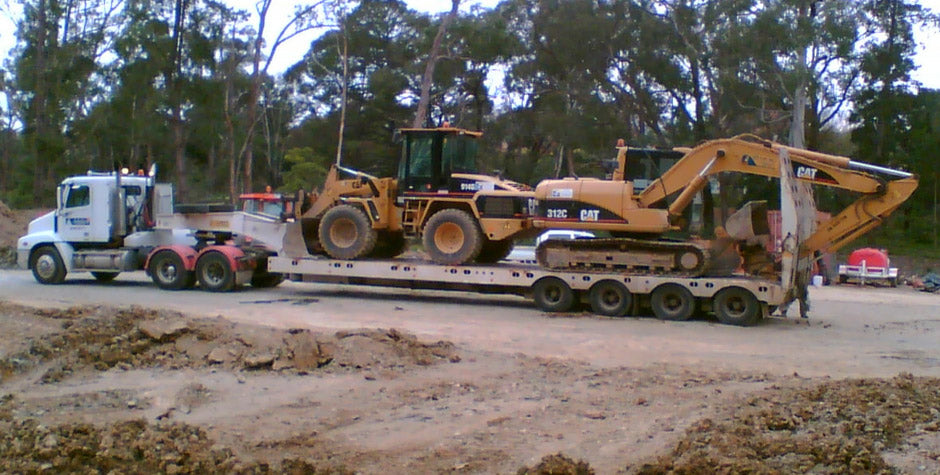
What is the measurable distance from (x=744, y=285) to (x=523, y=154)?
31874 mm

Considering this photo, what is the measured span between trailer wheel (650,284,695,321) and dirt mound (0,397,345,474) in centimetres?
1039

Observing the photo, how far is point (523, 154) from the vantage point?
1857 inches

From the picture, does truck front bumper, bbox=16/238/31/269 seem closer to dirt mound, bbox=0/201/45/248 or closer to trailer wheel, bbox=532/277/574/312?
dirt mound, bbox=0/201/45/248

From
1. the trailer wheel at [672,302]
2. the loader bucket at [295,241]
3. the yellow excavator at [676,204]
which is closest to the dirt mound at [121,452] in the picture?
the trailer wheel at [672,302]

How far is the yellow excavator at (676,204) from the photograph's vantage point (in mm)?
15656

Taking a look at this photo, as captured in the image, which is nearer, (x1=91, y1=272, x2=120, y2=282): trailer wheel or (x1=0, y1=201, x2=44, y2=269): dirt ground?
(x1=91, y1=272, x2=120, y2=282): trailer wheel

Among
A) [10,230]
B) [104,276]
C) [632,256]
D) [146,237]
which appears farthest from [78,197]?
[10,230]

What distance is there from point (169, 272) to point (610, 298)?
9.73m

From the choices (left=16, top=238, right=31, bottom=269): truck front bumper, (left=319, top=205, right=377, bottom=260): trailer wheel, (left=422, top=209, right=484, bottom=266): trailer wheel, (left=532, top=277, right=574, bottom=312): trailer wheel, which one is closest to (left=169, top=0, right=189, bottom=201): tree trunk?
(left=16, top=238, right=31, bottom=269): truck front bumper

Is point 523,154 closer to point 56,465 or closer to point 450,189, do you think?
point 450,189

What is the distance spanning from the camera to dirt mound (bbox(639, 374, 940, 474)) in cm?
664

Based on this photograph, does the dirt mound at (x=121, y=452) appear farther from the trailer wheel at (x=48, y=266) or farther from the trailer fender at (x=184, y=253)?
the trailer wheel at (x=48, y=266)

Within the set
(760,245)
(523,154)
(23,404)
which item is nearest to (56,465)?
(23,404)

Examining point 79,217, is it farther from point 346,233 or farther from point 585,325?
point 585,325
